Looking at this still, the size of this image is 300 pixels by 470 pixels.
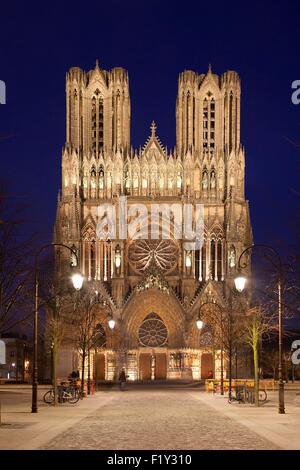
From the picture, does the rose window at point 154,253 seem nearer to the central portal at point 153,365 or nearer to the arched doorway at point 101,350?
the arched doorway at point 101,350

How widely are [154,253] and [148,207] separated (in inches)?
166

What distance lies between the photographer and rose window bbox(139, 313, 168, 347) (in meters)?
77.5

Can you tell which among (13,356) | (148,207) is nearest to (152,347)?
(148,207)

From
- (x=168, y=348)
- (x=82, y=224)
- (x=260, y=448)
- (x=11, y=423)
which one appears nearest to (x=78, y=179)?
(x=82, y=224)

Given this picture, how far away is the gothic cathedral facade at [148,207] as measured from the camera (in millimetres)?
75688

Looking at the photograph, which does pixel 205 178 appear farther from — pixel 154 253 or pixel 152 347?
pixel 152 347

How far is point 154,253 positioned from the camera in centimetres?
7850

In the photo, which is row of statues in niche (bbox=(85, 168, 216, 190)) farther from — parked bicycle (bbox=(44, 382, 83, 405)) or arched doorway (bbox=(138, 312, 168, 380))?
parked bicycle (bbox=(44, 382, 83, 405))

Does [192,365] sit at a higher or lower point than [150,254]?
lower

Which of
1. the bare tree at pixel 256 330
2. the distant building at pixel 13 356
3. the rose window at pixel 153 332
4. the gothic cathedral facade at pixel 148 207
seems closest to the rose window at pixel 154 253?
the gothic cathedral facade at pixel 148 207

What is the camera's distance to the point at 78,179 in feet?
257

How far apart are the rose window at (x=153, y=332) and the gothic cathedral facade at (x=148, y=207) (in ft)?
0.29
